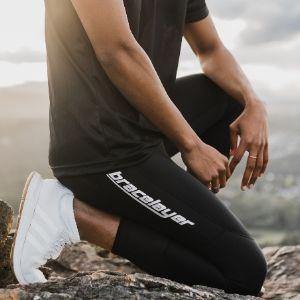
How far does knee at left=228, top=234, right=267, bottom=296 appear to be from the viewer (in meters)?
4.11

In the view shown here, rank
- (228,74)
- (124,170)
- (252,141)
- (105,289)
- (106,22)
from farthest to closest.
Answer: (228,74) < (252,141) < (124,170) < (106,22) < (105,289)

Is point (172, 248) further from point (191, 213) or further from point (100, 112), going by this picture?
point (100, 112)

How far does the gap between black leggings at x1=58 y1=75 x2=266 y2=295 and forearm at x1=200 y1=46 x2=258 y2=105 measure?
1.28 meters

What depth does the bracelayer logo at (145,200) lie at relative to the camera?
395 centimetres

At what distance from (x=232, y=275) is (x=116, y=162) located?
3.84 feet

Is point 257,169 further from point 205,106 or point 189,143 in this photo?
point 189,143

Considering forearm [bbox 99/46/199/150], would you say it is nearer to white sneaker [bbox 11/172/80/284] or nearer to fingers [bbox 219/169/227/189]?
fingers [bbox 219/169/227/189]

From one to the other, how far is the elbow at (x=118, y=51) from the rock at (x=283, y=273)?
301cm

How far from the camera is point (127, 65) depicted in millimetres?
3715

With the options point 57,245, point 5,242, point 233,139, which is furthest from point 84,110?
point 233,139

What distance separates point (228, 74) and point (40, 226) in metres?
2.21

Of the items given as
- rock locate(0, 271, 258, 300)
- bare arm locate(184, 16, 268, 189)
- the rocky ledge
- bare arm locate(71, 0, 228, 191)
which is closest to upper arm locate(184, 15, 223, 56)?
bare arm locate(184, 16, 268, 189)

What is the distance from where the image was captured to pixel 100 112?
3859mm

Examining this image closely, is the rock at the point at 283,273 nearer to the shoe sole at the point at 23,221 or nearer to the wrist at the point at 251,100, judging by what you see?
the wrist at the point at 251,100
